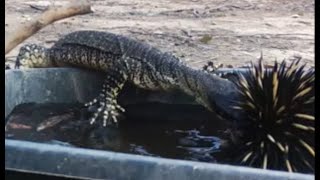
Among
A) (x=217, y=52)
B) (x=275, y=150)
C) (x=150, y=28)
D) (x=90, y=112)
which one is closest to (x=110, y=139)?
(x=90, y=112)

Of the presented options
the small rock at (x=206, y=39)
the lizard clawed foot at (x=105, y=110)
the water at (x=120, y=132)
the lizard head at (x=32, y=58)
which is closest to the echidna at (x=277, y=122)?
the water at (x=120, y=132)

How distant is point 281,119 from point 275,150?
0.11 metres

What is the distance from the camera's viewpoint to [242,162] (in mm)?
2475

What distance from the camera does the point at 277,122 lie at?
243 cm

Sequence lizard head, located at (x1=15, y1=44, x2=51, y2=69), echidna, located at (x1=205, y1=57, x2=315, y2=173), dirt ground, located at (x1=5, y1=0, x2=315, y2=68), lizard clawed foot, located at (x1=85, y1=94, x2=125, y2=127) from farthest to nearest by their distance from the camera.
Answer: dirt ground, located at (x1=5, y1=0, x2=315, y2=68)
lizard head, located at (x1=15, y1=44, x2=51, y2=69)
lizard clawed foot, located at (x1=85, y1=94, x2=125, y2=127)
echidna, located at (x1=205, y1=57, x2=315, y2=173)

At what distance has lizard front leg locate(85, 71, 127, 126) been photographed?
10.4ft

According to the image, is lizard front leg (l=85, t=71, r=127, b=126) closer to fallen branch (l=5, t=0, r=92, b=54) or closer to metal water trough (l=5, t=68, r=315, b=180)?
fallen branch (l=5, t=0, r=92, b=54)

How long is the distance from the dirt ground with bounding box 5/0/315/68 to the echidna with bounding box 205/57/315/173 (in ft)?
6.70

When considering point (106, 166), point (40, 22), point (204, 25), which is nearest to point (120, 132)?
point (40, 22)

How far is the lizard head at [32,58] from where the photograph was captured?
3779 millimetres

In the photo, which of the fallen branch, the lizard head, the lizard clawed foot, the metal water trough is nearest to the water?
the lizard clawed foot

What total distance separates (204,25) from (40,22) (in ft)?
10.8

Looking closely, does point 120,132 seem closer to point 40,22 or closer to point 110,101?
point 110,101

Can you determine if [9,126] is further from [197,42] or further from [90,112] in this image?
[197,42]
